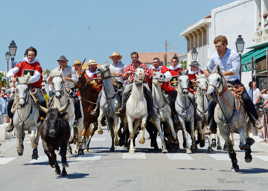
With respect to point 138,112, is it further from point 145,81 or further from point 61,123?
point 61,123

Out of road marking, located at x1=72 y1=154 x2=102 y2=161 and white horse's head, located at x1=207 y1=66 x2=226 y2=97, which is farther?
road marking, located at x1=72 y1=154 x2=102 y2=161

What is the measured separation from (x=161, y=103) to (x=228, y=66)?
6.20 meters

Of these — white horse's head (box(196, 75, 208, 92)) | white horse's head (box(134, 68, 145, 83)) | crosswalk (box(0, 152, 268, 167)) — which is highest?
white horse's head (box(134, 68, 145, 83))

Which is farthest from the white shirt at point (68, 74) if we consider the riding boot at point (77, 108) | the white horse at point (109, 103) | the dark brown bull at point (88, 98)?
the dark brown bull at point (88, 98)

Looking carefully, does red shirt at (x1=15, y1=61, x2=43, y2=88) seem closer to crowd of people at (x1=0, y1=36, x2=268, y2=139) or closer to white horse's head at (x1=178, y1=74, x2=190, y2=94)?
crowd of people at (x1=0, y1=36, x2=268, y2=139)

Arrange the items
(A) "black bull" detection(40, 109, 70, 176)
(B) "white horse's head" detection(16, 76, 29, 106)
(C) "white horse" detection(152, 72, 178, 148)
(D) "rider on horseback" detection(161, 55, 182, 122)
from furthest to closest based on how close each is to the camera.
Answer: (D) "rider on horseback" detection(161, 55, 182, 122) < (C) "white horse" detection(152, 72, 178, 148) < (B) "white horse's head" detection(16, 76, 29, 106) < (A) "black bull" detection(40, 109, 70, 176)

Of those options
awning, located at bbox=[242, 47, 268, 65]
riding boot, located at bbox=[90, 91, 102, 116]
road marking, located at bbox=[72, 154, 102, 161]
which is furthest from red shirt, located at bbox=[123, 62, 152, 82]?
awning, located at bbox=[242, 47, 268, 65]

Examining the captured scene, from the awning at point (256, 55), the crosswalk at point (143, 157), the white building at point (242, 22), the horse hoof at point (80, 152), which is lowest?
the crosswalk at point (143, 157)

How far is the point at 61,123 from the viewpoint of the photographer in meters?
14.5

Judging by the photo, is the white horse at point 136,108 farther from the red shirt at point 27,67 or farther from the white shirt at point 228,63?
the white shirt at point 228,63

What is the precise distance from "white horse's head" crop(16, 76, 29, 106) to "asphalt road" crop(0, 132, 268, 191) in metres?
1.49

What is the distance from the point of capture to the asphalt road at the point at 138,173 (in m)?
12.6

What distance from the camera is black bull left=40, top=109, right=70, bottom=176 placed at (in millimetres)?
14273

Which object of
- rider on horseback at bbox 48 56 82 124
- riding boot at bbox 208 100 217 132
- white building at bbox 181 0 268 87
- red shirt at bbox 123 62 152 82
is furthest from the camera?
white building at bbox 181 0 268 87
